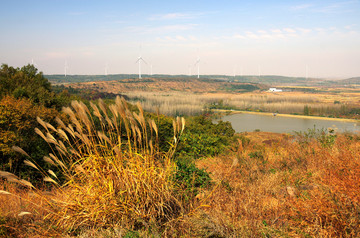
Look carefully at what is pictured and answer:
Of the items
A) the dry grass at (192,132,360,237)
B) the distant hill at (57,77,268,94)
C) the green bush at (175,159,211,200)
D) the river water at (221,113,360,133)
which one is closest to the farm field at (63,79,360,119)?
the distant hill at (57,77,268,94)

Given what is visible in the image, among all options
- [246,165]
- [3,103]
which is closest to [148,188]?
[246,165]

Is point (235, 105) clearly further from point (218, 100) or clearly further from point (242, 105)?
point (218, 100)

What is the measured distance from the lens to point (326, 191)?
3.68 m

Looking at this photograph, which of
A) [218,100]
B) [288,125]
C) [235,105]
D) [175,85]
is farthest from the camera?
[175,85]

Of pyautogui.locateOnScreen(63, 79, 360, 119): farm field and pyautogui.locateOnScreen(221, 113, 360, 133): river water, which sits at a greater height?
pyautogui.locateOnScreen(63, 79, 360, 119): farm field

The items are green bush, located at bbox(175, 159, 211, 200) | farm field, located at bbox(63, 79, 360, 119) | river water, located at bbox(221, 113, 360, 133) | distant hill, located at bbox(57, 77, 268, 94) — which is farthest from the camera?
distant hill, located at bbox(57, 77, 268, 94)

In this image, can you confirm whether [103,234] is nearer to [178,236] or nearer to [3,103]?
[178,236]

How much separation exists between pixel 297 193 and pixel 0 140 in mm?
11397

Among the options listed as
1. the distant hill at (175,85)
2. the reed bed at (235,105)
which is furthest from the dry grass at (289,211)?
the distant hill at (175,85)

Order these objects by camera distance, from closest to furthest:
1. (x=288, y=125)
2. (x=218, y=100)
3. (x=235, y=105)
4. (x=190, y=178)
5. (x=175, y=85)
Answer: (x=190, y=178)
(x=288, y=125)
(x=235, y=105)
(x=218, y=100)
(x=175, y=85)

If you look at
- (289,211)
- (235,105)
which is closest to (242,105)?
(235,105)

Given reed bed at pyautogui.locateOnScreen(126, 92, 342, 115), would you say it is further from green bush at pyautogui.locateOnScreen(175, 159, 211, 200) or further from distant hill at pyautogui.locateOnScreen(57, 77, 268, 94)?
green bush at pyautogui.locateOnScreen(175, 159, 211, 200)

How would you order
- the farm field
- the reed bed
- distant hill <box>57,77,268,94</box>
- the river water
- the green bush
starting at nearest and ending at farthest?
the green bush
the river water
the reed bed
the farm field
distant hill <box>57,77,268,94</box>

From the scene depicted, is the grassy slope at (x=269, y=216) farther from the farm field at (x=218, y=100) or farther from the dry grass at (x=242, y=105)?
the dry grass at (x=242, y=105)
